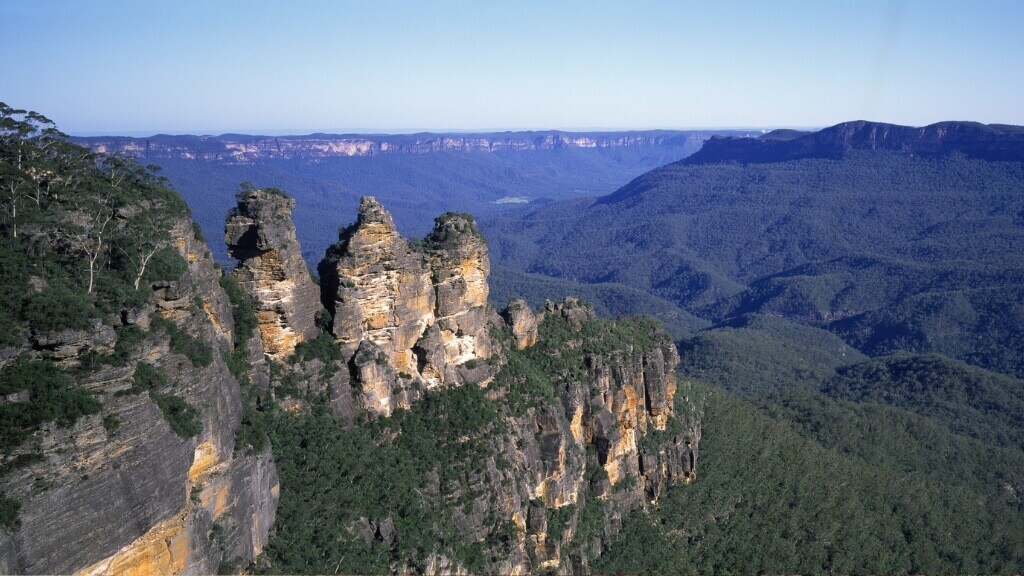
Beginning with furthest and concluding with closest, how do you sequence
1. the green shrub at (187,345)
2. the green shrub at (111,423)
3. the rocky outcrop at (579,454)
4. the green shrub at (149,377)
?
the rocky outcrop at (579,454)
the green shrub at (187,345)
the green shrub at (149,377)
the green shrub at (111,423)

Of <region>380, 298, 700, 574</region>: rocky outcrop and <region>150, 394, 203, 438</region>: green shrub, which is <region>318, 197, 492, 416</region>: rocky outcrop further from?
<region>150, 394, 203, 438</region>: green shrub

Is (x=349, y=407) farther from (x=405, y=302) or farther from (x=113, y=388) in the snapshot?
(x=113, y=388)

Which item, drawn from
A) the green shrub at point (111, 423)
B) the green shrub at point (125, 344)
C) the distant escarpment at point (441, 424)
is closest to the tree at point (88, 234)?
the green shrub at point (125, 344)

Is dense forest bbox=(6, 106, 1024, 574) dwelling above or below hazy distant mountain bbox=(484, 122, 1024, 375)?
above

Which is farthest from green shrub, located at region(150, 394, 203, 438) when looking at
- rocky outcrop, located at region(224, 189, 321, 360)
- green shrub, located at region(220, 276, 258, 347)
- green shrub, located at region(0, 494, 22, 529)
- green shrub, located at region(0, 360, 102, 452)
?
rocky outcrop, located at region(224, 189, 321, 360)

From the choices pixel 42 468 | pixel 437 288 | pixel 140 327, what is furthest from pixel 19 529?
pixel 437 288

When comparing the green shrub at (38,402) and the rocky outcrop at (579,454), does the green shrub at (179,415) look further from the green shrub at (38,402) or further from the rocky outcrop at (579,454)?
the rocky outcrop at (579,454)

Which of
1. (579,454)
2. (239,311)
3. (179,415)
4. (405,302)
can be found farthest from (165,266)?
(579,454)

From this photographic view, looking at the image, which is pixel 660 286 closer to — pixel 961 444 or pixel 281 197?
pixel 961 444
